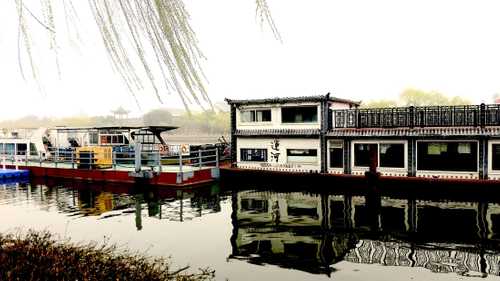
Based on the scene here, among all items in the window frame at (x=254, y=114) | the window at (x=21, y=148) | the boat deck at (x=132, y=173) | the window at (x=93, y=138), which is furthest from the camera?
the window at (x=21, y=148)

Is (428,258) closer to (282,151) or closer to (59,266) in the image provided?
(59,266)

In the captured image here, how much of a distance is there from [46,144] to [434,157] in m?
26.0

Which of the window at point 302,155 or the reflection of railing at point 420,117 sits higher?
the reflection of railing at point 420,117

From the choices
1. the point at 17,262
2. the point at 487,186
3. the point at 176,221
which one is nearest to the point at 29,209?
the point at 176,221

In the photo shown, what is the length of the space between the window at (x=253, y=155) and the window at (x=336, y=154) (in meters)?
3.89

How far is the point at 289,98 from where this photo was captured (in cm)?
2303

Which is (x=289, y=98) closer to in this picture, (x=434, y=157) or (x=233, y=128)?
(x=233, y=128)

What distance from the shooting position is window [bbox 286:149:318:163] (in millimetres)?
23109

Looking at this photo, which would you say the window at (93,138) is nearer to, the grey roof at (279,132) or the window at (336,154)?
the grey roof at (279,132)

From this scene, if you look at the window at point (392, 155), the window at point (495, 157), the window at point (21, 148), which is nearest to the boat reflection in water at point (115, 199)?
the window at point (21, 148)

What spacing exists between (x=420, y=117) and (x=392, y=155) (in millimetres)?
2295

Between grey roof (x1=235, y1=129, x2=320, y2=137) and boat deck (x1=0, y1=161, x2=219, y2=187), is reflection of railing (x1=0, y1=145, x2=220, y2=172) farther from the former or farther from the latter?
grey roof (x1=235, y1=129, x2=320, y2=137)

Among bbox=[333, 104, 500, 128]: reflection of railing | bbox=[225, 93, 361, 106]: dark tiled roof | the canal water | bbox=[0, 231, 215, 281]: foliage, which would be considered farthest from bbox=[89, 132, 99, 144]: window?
bbox=[0, 231, 215, 281]: foliage

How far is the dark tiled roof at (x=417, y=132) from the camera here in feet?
62.6
